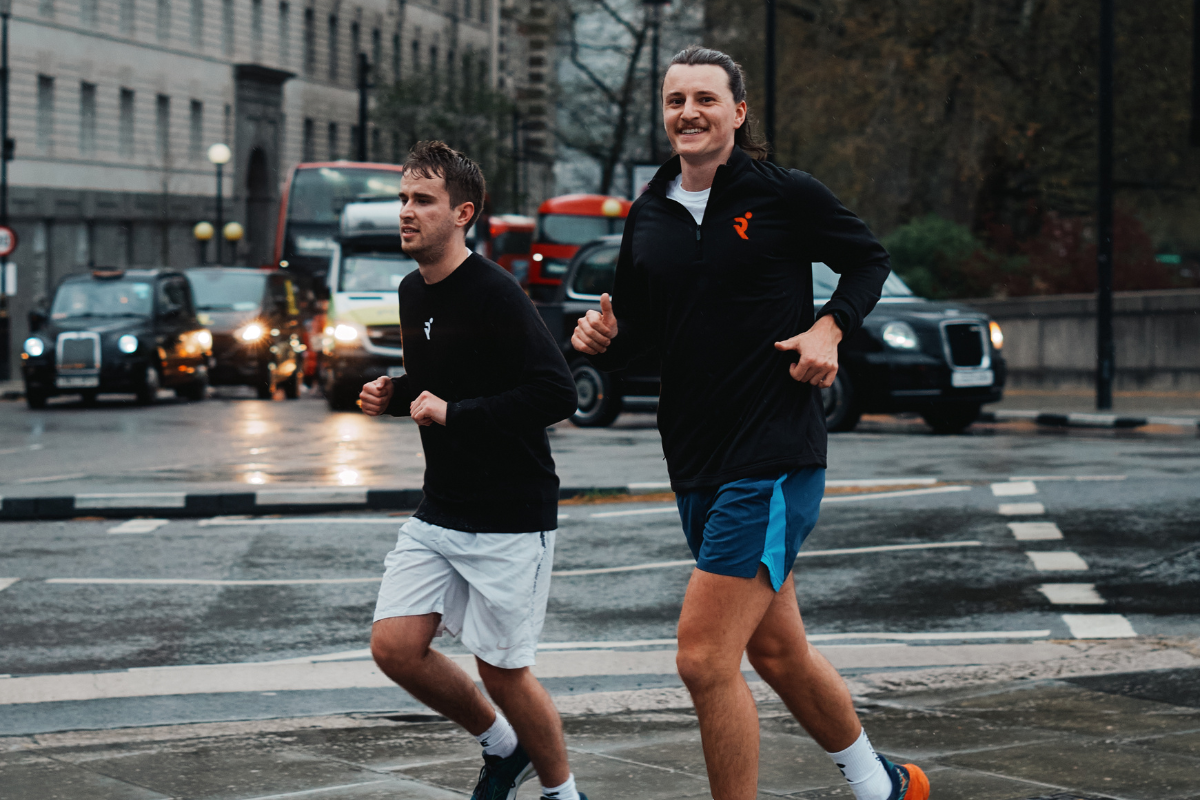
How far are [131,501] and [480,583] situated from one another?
842 centimetres

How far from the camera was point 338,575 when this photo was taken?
949 cm

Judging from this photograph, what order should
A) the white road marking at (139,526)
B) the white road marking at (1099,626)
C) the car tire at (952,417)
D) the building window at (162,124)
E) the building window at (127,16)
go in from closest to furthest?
the white road marking at (1099,626), the white road marking at (139,526), the car tire at (952,417), the building window at (127,16), the building window at (162,124)

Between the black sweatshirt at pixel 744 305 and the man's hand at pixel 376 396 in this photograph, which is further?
the man's hand at pixel 376 396

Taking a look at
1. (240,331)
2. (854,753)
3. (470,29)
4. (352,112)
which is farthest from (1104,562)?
(470,29)

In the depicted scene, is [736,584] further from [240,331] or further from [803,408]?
[240,331]

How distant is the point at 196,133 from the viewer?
57.8m

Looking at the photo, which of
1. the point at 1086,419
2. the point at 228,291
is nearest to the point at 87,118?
the point at 228,291

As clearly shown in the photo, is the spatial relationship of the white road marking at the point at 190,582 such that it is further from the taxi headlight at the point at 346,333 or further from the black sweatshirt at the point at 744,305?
the taxi headlight at the point at 346,333

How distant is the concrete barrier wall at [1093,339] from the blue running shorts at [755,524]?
2246cm

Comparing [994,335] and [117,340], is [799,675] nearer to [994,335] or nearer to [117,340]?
[994,335]

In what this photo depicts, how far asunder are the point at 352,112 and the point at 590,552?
62.0 m

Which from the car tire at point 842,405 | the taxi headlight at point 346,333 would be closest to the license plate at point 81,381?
the taxi headlight at point 346,333

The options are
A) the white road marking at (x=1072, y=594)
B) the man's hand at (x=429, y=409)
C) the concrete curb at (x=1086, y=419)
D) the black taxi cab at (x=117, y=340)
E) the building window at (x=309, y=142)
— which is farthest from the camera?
the building window at (x=309, y=142)

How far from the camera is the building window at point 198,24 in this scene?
57469 mm
